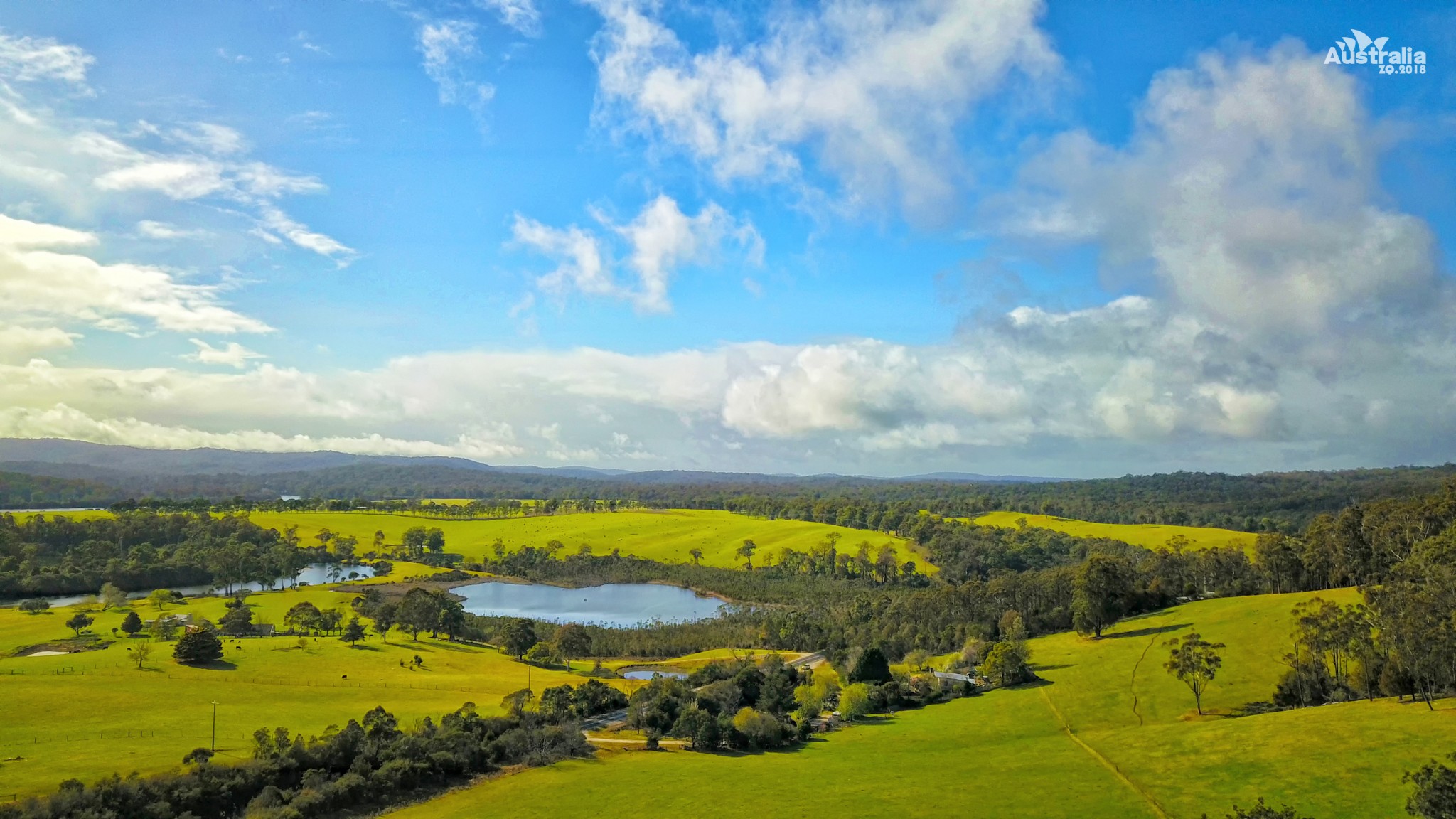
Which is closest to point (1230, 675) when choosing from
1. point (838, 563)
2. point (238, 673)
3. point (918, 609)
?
point (918, 609)

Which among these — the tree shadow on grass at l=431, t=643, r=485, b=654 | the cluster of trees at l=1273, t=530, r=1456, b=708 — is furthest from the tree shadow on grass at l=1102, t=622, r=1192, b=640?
the tree shadow on grass at l=431, t=643, r=485, b=654

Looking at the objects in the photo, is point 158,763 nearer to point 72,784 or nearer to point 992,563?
point 72,784

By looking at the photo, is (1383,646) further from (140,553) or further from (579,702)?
(140,553)

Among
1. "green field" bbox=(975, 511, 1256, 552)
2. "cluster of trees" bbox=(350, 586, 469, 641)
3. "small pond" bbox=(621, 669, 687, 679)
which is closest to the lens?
"small pond" bbox=(621, 669, 687, 679)

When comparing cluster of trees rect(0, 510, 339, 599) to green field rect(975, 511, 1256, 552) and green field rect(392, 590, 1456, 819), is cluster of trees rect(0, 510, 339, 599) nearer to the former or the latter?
green field rect(392, 590, 1456, 819)

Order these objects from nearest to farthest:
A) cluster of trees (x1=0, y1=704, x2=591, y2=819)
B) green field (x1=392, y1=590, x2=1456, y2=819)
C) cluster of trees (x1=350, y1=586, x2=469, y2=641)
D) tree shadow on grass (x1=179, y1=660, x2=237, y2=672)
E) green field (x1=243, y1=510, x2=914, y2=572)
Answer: cluster of trees (x1=0, y1=704, x2=591, y2=819), green field (x1=392, y1=590, x2=1456, y2=819), tree shadow on grass (x1=179, y1=660, x2=237, y2=672), cluster of trees (x1=350, y1=586, x2=469, y2=641), green field (x1=243, y1=510, x2=914, y2=572)
